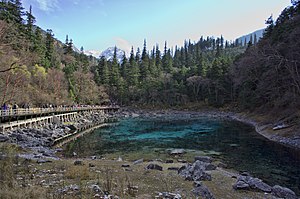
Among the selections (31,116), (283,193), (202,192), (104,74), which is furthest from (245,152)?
(104,74)

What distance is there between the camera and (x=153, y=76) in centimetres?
8506

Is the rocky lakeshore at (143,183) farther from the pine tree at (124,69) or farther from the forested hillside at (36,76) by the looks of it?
the pine tree at (124,69)

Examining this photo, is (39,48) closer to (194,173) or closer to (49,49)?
(49,49)

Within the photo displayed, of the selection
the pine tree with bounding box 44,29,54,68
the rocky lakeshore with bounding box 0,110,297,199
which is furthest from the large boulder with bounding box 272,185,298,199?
the pine tree with bounding box 44,29,54,68

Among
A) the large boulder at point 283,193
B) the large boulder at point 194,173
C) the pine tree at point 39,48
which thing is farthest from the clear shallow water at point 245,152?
the pine tree at point 39,48

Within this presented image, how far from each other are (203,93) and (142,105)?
20.0 metres

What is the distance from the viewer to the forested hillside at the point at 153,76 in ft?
94.4

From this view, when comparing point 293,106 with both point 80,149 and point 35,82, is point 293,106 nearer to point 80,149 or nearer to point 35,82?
point 80,149

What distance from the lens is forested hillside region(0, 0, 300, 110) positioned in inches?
1133

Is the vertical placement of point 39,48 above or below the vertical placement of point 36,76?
above

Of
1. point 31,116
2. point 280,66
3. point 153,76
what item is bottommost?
point 31,116

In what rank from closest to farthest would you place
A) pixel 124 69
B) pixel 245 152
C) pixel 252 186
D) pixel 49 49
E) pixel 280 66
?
pixel 252 186, pixel 245 152, pixel 280 66, pixel 49 49, pixel 124 69

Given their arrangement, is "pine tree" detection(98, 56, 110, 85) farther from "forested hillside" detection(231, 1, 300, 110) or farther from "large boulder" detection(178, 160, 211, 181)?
"large boulder" detection(178, 160, 211, 181)

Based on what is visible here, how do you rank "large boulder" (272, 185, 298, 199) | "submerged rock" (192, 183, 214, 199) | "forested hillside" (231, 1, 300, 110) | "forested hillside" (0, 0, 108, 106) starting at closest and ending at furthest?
1. "submerged rock" (192, 183, 214, 199)
2. "large boulder" (272, 185, 298, 199)
3. "forested hillside" (231, 1, 300, 110)
4. "forested hillside" (0, 0, 108, 106)
